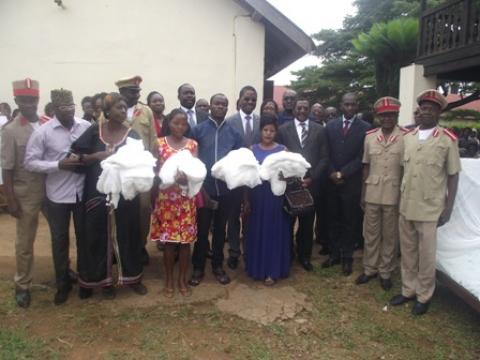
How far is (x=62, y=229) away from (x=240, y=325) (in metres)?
1.87

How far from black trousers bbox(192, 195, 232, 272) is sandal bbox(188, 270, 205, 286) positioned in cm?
4

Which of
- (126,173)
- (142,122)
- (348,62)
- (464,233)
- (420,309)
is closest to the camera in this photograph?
(126,173)

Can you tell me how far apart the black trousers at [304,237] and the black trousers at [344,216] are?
0.28 m

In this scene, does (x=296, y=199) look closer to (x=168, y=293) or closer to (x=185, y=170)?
(x=185, y=170)

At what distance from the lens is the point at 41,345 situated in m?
3.37

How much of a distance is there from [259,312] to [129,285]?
1354 millimetres

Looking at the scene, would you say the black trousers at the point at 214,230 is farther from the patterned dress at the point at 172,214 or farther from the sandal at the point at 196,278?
the patterned dress at the point at 172,214

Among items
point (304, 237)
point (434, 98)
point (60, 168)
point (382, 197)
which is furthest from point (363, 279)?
point (60, 168)

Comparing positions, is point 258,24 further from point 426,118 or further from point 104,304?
point 104,304

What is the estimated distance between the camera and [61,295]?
406 centimetres

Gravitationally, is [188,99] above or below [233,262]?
above

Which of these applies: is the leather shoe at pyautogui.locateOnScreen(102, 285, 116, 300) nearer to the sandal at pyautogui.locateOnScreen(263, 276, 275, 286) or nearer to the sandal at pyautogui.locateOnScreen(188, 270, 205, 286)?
the sandal at pyautogui.locateOnScreen(188, 270, 205, 286)

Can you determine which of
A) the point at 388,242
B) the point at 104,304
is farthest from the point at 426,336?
the point at 104,304

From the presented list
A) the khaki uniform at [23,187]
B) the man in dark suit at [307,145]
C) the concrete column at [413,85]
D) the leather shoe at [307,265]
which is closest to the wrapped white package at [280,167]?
the man in dark suit at [307,145]
